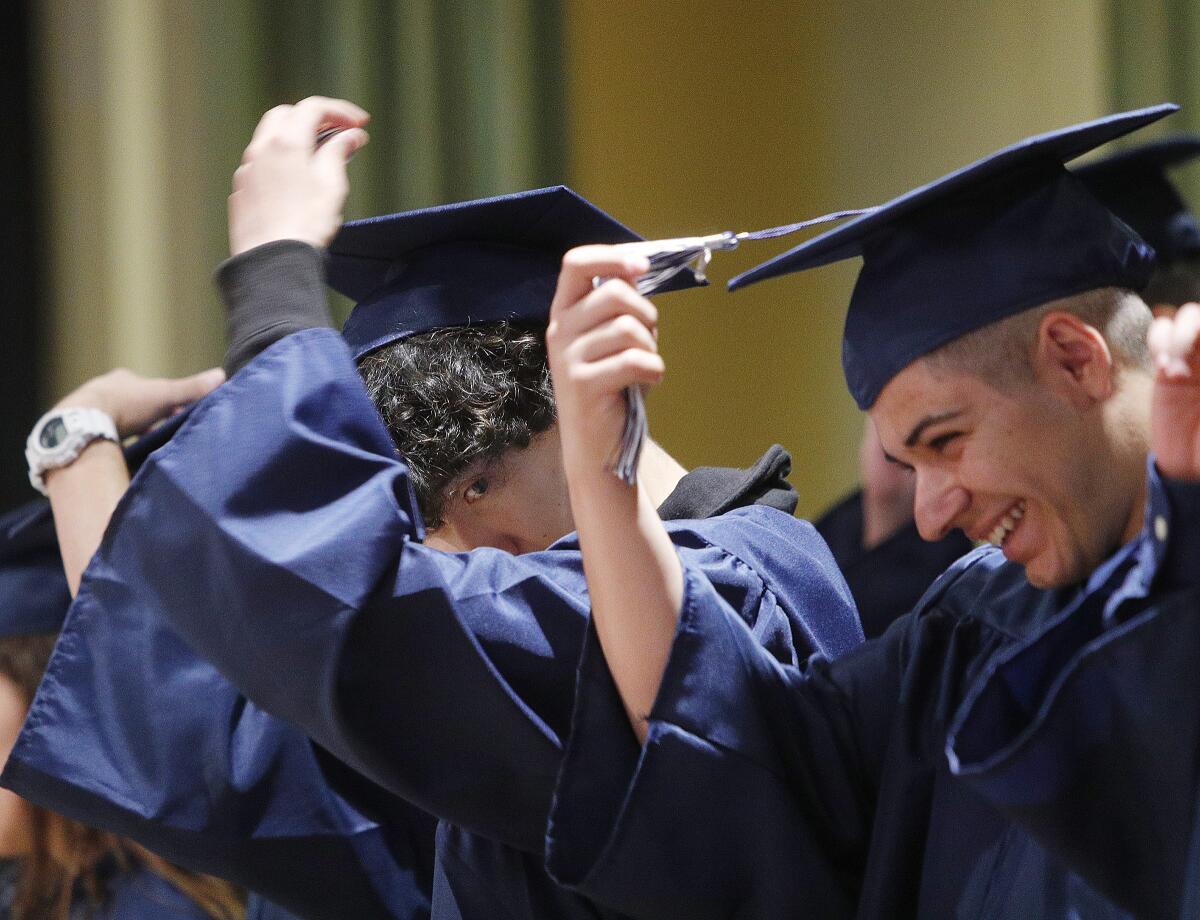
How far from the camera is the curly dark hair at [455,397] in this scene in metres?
1.42

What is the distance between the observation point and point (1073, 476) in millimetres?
1022

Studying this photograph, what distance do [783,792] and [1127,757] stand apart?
248mm

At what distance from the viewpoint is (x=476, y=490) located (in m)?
1.44

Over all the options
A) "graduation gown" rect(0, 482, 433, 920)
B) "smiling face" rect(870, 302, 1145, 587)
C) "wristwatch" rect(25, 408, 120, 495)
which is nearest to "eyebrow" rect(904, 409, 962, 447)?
"smiling face" rect(870, 302, 1145, 587)

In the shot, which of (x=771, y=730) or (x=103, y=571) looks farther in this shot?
(x=103, y=571)

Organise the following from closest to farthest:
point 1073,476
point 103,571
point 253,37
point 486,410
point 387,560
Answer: point 1073,476 < point 387,560 < point 103,571 < point 486,410 < point 253,37

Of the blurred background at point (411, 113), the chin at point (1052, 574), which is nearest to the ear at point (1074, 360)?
the chin at point (1052, 574)

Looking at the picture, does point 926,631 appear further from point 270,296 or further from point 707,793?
point 270,296

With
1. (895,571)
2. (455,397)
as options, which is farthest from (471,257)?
(895,571)

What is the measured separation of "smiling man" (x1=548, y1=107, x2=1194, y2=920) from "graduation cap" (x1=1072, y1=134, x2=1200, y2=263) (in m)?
0.15

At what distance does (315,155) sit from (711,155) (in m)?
1.99

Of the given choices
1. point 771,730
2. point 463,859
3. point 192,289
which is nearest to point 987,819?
point 771,730

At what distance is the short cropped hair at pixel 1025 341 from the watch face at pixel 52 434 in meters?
1.06

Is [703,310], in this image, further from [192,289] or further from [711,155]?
[192,289]
